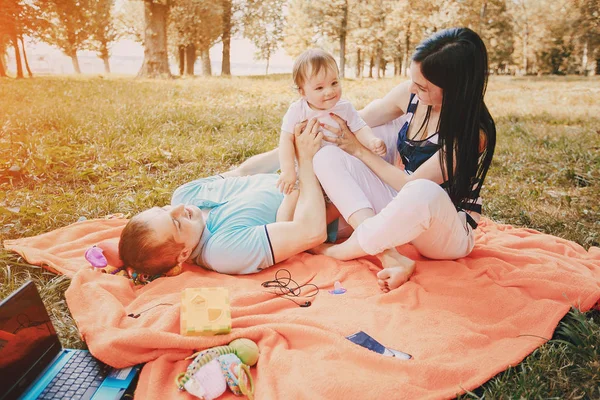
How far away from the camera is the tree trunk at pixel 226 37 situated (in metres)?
20.3

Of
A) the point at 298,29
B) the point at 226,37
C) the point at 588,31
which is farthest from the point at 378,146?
the point at 588,31

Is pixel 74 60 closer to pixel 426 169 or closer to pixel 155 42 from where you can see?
pixel 155 42

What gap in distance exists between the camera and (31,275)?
8.47ft

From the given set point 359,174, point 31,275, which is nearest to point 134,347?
point 31,275

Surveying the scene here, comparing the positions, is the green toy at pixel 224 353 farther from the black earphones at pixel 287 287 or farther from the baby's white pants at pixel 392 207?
the baby's white pants at pixel 392 207

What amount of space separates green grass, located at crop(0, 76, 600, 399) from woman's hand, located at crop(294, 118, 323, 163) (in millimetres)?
1526

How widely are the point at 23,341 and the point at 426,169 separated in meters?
2.02

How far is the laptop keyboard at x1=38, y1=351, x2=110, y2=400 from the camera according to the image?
5.33ft

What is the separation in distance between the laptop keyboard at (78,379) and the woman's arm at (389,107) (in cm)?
218

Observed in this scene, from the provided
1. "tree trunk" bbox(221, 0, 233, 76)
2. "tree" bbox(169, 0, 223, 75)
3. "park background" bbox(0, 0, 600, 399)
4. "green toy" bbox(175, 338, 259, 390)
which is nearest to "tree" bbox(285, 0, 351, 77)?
"tree trunk" bbox(221, 0, 233, 76)

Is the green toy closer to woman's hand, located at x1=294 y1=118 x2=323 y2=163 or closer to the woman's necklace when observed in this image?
woman's hand, located at x1=294 y1=118 x2=323 y2=163

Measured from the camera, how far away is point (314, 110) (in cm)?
280

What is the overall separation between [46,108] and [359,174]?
5326mm

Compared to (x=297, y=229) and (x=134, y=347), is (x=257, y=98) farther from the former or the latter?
(x=134, y=347)
